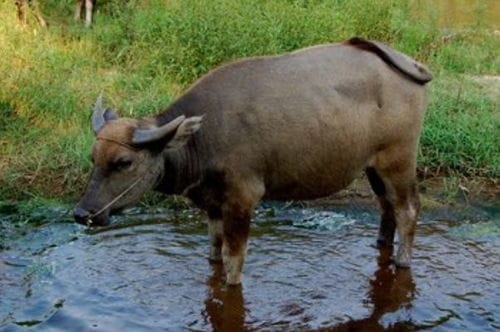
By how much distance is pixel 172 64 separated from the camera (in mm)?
9000

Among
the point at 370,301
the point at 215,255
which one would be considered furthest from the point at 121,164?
the point at 370,301

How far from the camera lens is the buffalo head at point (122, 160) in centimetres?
498

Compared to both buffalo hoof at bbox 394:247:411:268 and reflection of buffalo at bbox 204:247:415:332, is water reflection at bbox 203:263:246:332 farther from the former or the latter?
buffalo hoof at bbox 394:247:411:268

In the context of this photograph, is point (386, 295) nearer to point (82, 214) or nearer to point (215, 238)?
point (215, 238)

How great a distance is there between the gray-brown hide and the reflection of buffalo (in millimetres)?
172

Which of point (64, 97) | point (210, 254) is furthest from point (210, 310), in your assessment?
point (64, 97)

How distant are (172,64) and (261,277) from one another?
3.72 m

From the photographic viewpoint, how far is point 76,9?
12.0 m

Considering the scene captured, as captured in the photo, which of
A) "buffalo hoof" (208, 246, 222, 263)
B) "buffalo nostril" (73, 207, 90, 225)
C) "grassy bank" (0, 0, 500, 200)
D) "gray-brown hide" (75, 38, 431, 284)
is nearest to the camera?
"buffalo nostril" (73, 207, 90, 225)

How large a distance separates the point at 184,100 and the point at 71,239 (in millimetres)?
1825

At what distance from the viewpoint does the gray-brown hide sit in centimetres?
507

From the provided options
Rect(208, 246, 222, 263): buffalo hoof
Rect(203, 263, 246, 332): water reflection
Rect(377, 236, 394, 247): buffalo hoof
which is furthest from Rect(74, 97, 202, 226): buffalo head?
Rect(377, 236, 394, 247): buffalo hoof

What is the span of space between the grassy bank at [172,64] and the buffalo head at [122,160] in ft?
7.87

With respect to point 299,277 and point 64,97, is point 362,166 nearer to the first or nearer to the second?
point 299,277
